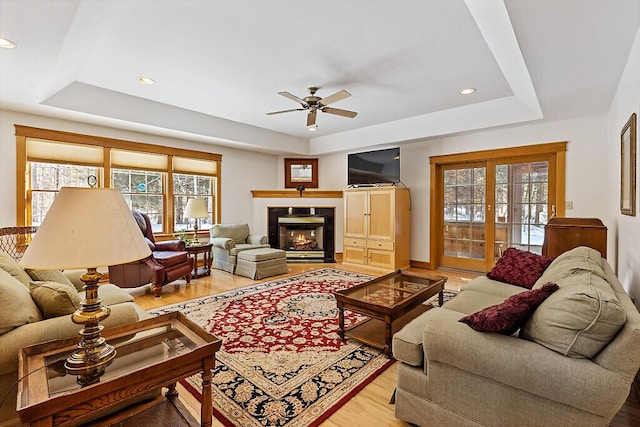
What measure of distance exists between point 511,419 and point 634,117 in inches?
92.4

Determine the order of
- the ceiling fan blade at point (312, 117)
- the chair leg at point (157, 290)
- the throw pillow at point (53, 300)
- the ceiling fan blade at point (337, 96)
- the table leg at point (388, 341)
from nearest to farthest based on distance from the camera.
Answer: the throw pillow at point (53, 300), the table leg at point (388, 341), the ceiling fan blade at point (337, 96), the ceiling fan blade at point (312, 117), the chair leg at point (157, 290)

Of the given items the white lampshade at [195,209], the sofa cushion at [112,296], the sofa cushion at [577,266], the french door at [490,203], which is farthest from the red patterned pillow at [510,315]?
the white lampshade at [195,209]

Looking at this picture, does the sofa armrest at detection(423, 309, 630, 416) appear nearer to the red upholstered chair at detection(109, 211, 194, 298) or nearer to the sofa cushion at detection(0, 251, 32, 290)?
the sofa cushion at detection(0, 251, 32, 290)

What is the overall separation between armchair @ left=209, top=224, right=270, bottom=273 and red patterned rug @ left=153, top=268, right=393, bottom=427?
1.34m

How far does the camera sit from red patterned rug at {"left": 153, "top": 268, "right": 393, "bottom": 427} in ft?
6.01

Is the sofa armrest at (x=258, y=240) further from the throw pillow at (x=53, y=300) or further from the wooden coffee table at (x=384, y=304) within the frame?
the throw pillow at (x=53, y=300)

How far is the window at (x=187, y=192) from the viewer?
18.3 ft

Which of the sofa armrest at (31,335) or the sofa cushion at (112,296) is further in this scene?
the sofa cushion at (112,296)

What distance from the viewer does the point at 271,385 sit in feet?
6.70

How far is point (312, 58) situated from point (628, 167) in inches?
115

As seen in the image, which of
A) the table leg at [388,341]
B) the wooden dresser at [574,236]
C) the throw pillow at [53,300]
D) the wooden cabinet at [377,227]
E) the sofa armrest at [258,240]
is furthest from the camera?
the sofa armrest at [258,240]

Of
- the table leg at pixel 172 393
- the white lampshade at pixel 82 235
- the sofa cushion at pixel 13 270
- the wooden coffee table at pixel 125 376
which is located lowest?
the table leg at pixel 172 393

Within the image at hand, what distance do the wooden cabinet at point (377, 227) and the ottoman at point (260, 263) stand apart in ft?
5.09

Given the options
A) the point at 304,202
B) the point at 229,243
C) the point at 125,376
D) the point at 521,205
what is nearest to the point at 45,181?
the point at 229,243
